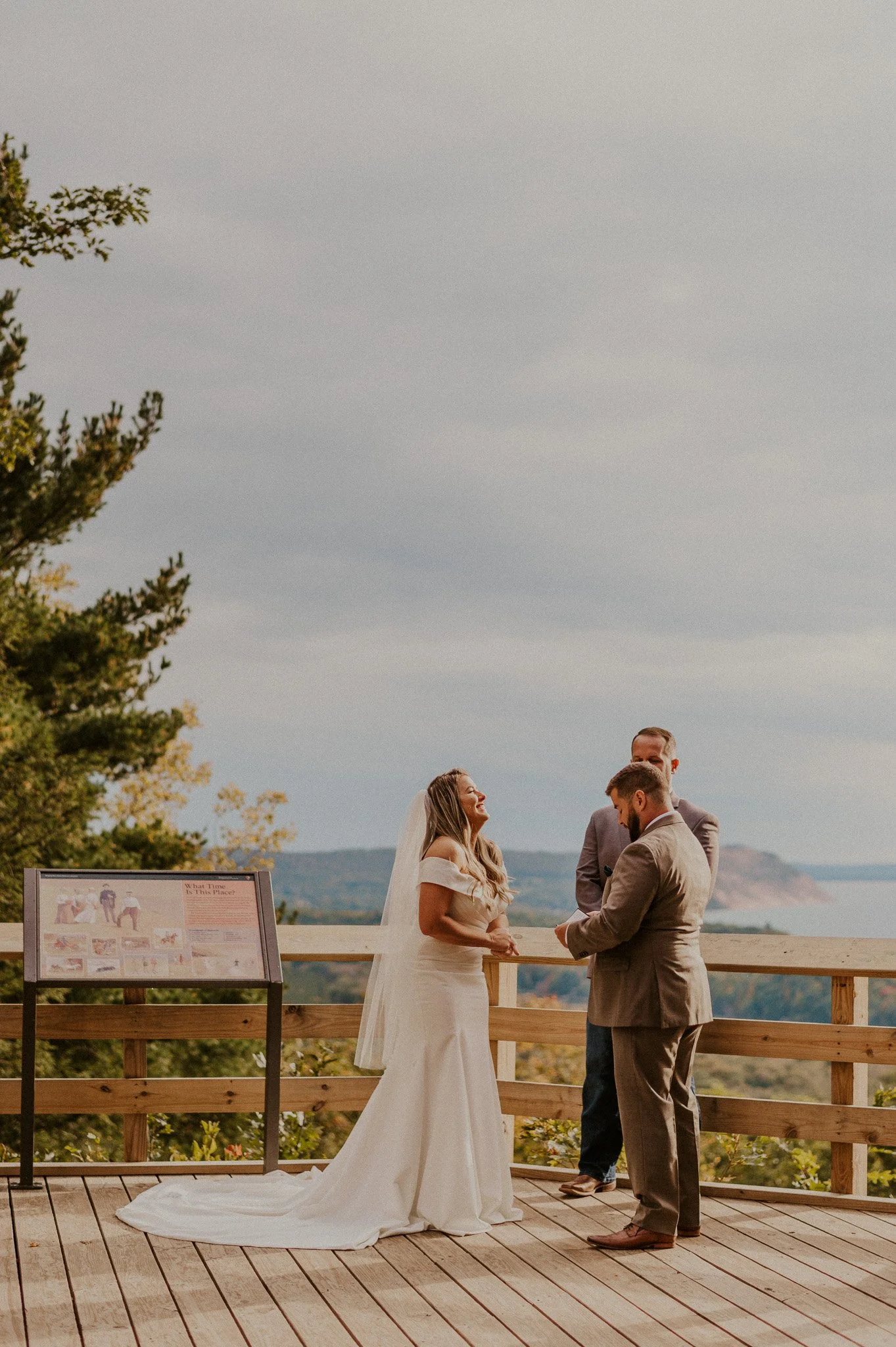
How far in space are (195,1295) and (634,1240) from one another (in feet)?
5.17

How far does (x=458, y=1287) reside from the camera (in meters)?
4.40

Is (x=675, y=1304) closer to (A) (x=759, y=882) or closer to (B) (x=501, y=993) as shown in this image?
(B) (x=501, y=993)

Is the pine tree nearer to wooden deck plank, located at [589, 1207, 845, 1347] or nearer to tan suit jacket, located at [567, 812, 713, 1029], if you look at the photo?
tan suit jacket, located at [567, 812, 713, 1029]

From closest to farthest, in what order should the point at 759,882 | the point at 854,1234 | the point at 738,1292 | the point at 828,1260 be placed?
the point at 738,1292 < the point at 828,1260 < the point at 854,1234 < the point at 759,882

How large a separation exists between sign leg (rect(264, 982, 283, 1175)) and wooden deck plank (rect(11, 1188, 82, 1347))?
3.04ft

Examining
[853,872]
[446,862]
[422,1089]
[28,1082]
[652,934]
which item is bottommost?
[853,872]

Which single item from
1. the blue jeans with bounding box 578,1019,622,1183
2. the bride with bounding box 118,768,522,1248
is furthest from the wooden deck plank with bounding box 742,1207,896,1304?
the bride with bounding box 118,768,522,1248

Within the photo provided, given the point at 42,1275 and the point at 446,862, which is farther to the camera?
the point at 446,862

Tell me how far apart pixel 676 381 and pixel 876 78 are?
33.7m

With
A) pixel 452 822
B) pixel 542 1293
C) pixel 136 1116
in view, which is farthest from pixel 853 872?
pixel 542 1293

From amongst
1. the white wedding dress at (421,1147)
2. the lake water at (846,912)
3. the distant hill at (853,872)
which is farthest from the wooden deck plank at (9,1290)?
the distant hill at (853,872)

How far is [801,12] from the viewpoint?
873 cm

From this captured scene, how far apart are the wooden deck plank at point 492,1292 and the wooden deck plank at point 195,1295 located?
79cm

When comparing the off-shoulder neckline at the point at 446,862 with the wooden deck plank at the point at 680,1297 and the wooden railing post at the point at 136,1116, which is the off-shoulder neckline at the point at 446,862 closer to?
the wooden deck plank at the point at 680,1297
